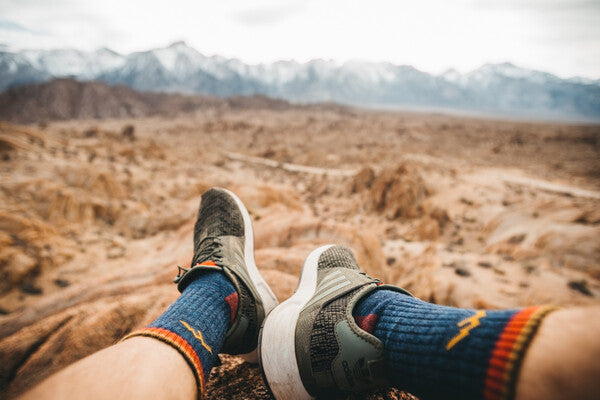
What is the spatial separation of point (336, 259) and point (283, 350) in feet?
2.35

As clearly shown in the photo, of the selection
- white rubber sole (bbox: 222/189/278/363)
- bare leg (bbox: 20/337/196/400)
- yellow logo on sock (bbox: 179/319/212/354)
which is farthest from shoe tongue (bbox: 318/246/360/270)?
bare leg (bbox: 20/337/196/400)

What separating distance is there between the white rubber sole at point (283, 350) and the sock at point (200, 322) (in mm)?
240

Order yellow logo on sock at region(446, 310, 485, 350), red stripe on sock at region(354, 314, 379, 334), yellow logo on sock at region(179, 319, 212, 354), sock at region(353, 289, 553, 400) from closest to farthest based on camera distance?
sock at region(353, 289, 553, 400)
yellow logo on sock at region(446, 310, 485, 350)
yellow logo on sock at region(179, 319, 212, 354)
red stripe on sock at region(354, 314, 379, 334)

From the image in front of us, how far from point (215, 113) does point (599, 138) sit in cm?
5157

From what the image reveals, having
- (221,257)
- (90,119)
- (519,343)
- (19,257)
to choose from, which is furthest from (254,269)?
(90,119)

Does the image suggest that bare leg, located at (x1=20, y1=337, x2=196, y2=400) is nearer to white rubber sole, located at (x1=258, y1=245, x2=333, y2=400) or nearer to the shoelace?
white rubber sole, located at (x1=258, y1=245, x2=333, y2=400)

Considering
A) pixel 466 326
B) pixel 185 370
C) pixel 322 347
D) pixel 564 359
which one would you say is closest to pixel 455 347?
pixel 466 326

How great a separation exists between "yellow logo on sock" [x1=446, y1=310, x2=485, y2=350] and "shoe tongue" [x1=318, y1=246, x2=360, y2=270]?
922 mm

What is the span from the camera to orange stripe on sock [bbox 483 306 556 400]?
0.68 m

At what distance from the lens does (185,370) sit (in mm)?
980

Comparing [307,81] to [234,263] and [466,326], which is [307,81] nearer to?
[234,263]

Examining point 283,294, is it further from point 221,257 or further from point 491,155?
point 491,155

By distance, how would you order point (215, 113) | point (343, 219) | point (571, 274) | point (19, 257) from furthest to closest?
point (215, 113), point (343, 219), point (571, 274), point (19, 257)

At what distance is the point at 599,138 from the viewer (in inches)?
866
